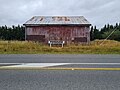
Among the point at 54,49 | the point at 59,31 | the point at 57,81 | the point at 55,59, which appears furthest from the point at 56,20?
the point at 57,81

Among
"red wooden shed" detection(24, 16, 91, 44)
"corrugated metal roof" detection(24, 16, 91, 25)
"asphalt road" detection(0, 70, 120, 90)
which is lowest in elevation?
"asphalt road" detection(0, 70, 120, 90)

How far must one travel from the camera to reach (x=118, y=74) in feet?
24.3

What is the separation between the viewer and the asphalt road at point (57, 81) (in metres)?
5.65

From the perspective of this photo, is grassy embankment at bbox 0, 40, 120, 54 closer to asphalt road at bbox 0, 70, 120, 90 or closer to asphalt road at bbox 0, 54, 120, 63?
asphalt road at bbox 0, 54, 120, 63

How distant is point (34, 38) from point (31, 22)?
96.8 inches

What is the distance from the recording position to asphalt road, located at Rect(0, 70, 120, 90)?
18.5 feet

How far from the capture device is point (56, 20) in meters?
33.6

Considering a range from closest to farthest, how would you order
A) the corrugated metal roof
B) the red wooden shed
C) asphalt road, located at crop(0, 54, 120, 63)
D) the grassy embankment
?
asphalt road, located at crop(0, 54, 120, 63)
the grassy embankment
the red wooden shed
the corrugated metal roof

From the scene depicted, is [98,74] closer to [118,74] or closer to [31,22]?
[118,74]

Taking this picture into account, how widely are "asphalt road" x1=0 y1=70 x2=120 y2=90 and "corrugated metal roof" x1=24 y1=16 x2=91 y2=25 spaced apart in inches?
983

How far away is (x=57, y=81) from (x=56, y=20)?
2766 centimetres

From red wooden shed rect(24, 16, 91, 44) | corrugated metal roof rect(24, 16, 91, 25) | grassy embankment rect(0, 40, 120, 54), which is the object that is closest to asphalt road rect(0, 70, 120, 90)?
grassy embankment rect(0, 40, 120, 54)

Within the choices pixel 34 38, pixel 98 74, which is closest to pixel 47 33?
pixel 34 38

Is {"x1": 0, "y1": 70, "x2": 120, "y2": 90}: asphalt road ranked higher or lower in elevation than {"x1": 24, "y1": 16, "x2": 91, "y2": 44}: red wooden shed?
lower
